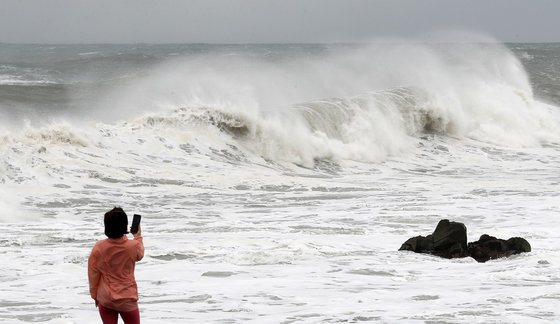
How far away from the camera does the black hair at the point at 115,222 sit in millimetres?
4199

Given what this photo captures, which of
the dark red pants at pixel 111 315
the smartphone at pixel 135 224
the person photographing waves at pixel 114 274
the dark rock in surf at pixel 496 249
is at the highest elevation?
the smartphone at pixel 135 224

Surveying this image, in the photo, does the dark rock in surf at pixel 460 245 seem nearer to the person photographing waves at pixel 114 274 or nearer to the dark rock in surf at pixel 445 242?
the dark rock in surf at pixel 445 242

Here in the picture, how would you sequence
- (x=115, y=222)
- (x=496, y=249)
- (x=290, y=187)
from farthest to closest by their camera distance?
(x=290, y=187) < (x=496, y=249) < (x=115, y=222)

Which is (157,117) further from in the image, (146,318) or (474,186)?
(146,318)

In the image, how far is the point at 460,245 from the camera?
9.09 meters

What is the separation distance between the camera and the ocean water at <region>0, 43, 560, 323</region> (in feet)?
22.9

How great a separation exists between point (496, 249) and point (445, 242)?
1.87 feet

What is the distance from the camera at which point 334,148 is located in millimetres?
21797

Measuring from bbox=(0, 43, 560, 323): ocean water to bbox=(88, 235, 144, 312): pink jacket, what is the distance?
184cm

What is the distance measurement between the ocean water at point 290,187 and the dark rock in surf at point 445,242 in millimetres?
294

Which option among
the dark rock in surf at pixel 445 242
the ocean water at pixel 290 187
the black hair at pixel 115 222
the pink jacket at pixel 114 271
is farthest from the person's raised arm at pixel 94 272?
the dark rock in surf at pixel 445 242

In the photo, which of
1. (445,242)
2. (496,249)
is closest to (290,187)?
(445,242)

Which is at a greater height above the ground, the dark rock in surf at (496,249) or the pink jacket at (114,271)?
the pink jacket at (114,271)

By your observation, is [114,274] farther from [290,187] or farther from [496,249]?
[290,187]
